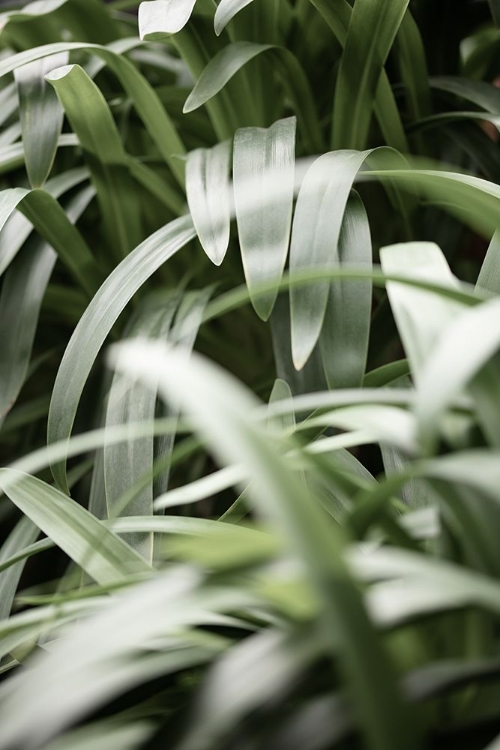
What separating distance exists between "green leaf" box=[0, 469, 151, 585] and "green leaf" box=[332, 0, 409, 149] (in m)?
0.44

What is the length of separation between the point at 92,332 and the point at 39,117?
24cm

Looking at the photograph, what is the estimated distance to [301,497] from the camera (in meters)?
0.23

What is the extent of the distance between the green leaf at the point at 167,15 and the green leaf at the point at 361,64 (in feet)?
0.47

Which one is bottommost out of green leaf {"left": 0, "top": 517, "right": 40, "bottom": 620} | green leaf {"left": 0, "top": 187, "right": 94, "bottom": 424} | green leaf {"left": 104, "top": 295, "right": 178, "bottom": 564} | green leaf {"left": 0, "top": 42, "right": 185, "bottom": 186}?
green leaf {"left": 0, "top": 517, "right": 40, "bottom": 620}

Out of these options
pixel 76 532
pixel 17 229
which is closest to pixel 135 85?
pixel 17 229

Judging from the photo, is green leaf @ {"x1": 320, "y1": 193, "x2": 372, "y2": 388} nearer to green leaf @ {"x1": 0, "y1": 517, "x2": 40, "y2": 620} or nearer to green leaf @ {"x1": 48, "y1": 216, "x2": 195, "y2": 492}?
green leaf @ {"x1": 48, "y1": 216, "x2": 195, "y2": 492}

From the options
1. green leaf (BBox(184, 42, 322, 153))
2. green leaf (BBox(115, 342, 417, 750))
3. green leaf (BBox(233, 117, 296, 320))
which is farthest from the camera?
green leaf (BBox(184, 42, 322, 153))

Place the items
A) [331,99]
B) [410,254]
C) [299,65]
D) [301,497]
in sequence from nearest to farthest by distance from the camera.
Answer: [301,497] → [410,254] → [299,65] → [331,99]

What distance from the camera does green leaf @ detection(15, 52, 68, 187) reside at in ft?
1.99

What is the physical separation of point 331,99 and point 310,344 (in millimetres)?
449

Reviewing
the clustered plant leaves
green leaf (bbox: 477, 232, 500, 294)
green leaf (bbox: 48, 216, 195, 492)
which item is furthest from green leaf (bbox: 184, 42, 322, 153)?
green leaf (bbox: 477, 232, 500, 294)

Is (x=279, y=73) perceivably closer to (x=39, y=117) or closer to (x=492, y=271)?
(x=39, y=117)

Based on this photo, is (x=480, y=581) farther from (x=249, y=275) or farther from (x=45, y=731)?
(x=249, y=275)

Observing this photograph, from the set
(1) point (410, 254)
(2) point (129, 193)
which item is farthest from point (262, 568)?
(2) point (129, 193)
